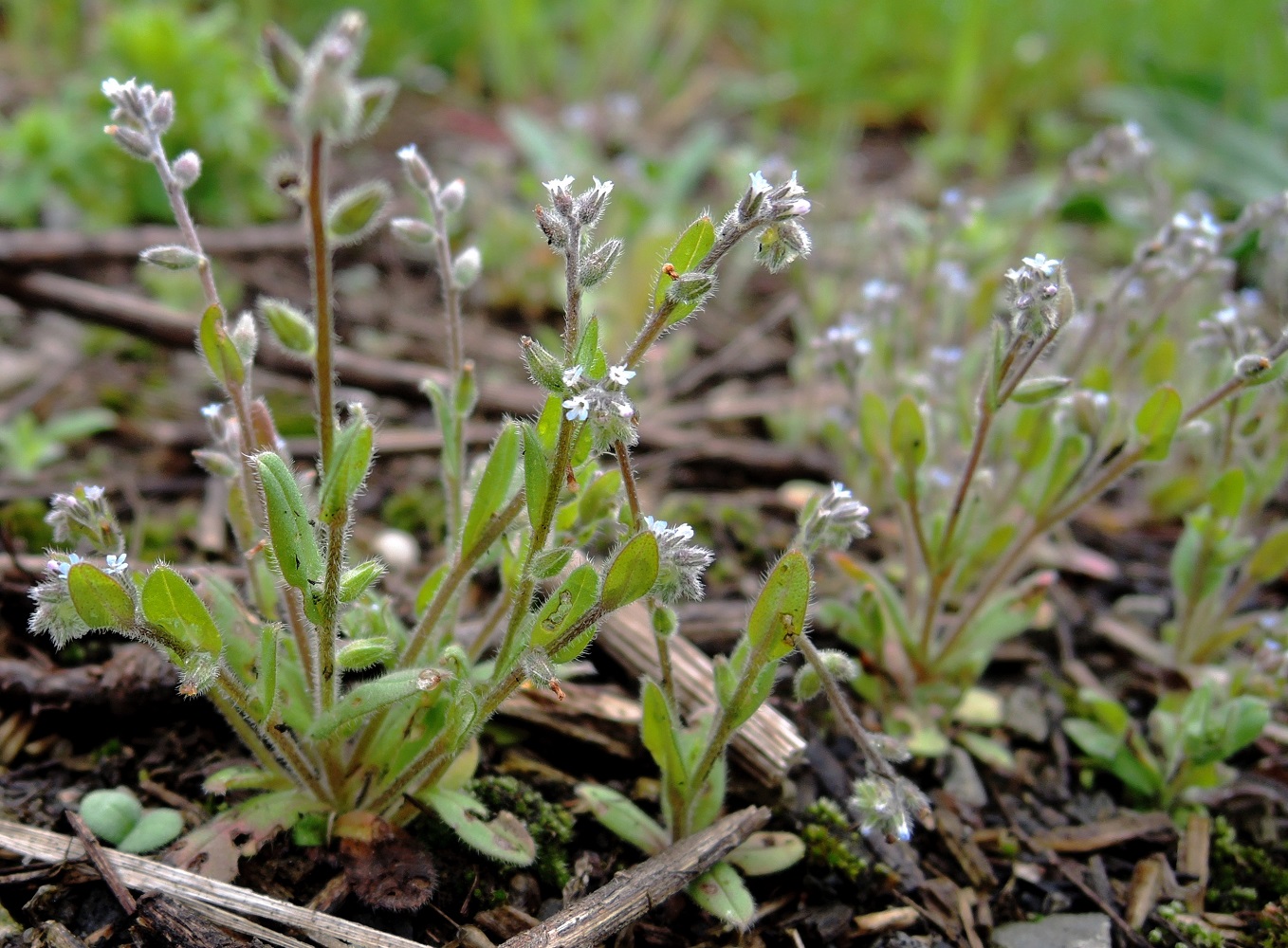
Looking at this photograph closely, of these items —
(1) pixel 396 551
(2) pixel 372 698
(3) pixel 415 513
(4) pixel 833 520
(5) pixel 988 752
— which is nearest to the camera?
(2) pixel 372 698

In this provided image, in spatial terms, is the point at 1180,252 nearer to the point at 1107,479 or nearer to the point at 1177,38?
the point at 1107,479

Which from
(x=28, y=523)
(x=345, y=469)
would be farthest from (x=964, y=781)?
(x=28, y=523)

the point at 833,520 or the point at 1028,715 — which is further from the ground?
the point at 833,520

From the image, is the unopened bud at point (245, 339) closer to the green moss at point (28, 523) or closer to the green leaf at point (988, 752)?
the green moss at point (28, 523)

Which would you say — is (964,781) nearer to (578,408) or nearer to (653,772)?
(653,772)

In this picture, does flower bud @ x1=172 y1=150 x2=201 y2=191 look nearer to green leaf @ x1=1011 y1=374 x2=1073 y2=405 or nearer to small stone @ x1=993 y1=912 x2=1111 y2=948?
green leaf @ x1=1011 y1=374 x2=1073 y2=405

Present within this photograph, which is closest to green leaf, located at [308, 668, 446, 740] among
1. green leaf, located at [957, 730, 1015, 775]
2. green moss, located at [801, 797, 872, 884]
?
green moss, located at [801, 797, 872, 884]
